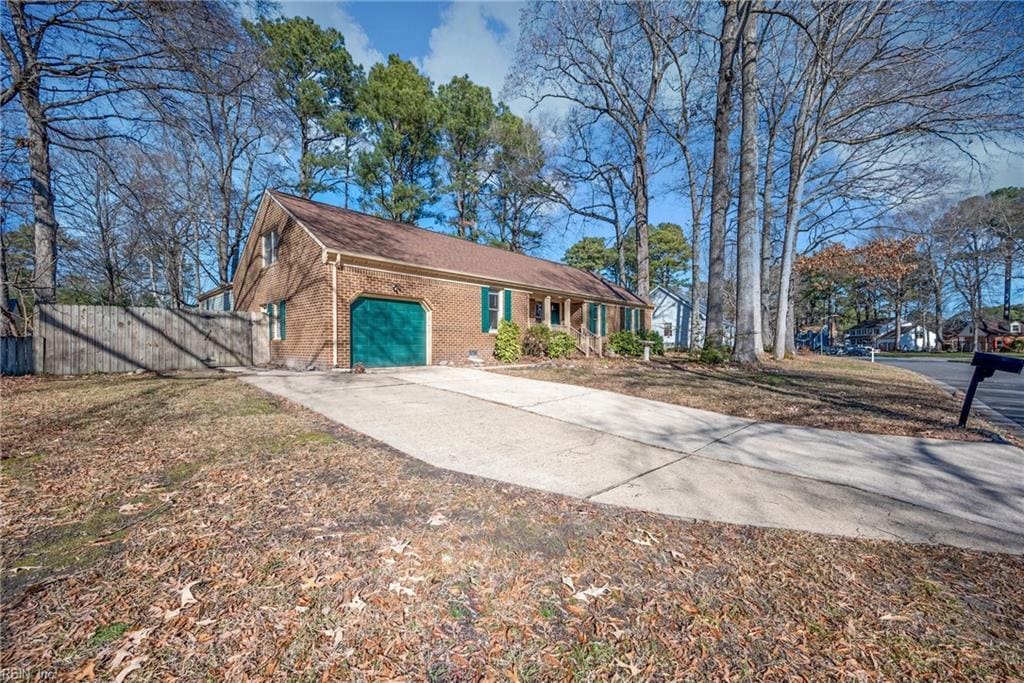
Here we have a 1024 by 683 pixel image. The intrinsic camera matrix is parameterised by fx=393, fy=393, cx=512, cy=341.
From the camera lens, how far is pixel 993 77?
33.0 ft

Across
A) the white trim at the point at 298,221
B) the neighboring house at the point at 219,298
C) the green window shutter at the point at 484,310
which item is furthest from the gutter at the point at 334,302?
the neighboring house at the point at 219,298

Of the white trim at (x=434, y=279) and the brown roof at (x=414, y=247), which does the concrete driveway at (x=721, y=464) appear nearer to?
the white trim at (x=434, y=279)

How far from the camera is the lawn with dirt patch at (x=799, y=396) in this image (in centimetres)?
528

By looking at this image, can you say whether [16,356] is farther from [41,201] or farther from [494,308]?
[494,308]

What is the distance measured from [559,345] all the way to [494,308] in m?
2.95

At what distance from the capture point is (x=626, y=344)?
17.0 m

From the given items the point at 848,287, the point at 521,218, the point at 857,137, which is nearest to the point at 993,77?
the point at 857,137

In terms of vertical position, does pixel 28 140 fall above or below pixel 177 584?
above

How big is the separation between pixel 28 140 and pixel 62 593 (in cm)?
1338

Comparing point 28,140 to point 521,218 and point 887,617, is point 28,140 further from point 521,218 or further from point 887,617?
point 521,218

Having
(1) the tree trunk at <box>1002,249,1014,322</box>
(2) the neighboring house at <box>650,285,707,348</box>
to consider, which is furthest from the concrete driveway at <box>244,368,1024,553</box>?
(1) the tree trunk at <box>1002,249,1014,322</box>

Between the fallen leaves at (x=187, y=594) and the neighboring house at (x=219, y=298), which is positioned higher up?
the neighboring house at (x=219, y=298)

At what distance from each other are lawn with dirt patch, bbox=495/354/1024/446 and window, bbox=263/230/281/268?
8.62 m

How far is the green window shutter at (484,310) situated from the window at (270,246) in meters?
6.69
